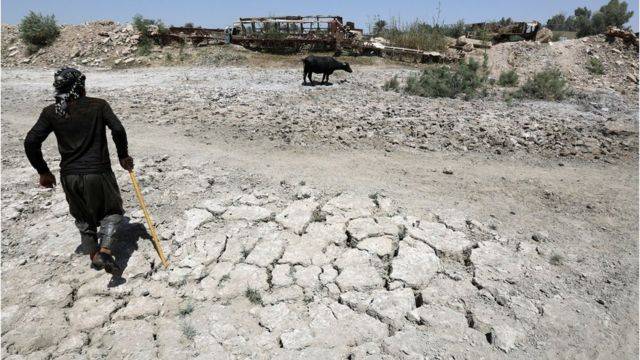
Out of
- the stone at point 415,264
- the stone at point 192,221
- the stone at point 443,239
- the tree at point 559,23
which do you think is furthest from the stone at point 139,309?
the tree at point 559,23

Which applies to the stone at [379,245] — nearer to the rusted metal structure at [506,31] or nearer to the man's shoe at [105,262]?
the man's shoe at [105,262]

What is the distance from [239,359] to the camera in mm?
2629

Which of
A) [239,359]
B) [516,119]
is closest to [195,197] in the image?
[239,359]

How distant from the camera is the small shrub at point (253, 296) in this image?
10.2ft

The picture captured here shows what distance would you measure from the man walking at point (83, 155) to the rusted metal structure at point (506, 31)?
16.0 meters

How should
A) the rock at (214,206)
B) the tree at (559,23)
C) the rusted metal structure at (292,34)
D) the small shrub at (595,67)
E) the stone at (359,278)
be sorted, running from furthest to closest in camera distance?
the tree at (559,23) < the rusted metal structure at (292,34) < the small shrub at (595,67) < the rock at (214,206) < the stone at (359,278)

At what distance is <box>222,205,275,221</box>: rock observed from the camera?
13.8 ft

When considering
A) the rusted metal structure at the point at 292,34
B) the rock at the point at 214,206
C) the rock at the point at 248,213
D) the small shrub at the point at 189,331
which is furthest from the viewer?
the rusted metal structure at the point at 292,34

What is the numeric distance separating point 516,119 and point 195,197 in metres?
5.92

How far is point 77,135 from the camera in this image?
3064 millimetres

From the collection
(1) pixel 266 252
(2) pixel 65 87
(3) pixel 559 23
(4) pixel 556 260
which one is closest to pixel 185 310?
(1) pixel 266 252

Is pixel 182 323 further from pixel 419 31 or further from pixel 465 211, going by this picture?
pixel 419 31

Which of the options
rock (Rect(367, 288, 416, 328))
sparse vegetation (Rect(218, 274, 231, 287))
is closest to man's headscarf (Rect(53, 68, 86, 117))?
sparse vegetation (Rect(218, 274, 231, 287))

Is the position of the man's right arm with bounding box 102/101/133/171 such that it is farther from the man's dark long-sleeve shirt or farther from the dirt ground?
the dirt ground
